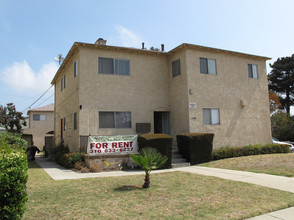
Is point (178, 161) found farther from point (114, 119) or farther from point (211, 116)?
point (114, 119)

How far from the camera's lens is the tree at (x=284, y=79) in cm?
3903

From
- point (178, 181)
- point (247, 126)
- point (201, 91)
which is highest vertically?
point (201, 91)

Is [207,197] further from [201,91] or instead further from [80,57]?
[80,57]

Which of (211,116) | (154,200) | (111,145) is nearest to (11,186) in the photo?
(154,200)

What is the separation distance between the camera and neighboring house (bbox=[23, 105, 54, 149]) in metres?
35.3

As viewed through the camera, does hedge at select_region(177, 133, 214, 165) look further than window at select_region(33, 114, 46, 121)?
No

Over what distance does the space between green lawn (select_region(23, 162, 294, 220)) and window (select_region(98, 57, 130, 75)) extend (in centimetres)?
→ 800

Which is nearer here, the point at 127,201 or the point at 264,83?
the point at 127,201

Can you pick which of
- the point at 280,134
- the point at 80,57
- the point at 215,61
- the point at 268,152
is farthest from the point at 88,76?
the point at 280,134

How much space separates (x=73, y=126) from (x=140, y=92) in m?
4.62

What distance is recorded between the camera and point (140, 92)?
16.1 metres

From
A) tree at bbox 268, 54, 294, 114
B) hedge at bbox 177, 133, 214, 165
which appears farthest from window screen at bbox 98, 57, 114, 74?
tree at bbox 268, 54, 294, 114

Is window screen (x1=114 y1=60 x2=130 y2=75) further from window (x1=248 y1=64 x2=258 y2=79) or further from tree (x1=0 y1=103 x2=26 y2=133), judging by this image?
tree (x1=0 y1=103 x2=26 y2=133)

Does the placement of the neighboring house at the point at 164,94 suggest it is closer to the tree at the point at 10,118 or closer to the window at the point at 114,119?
the window at the point at 114,119
